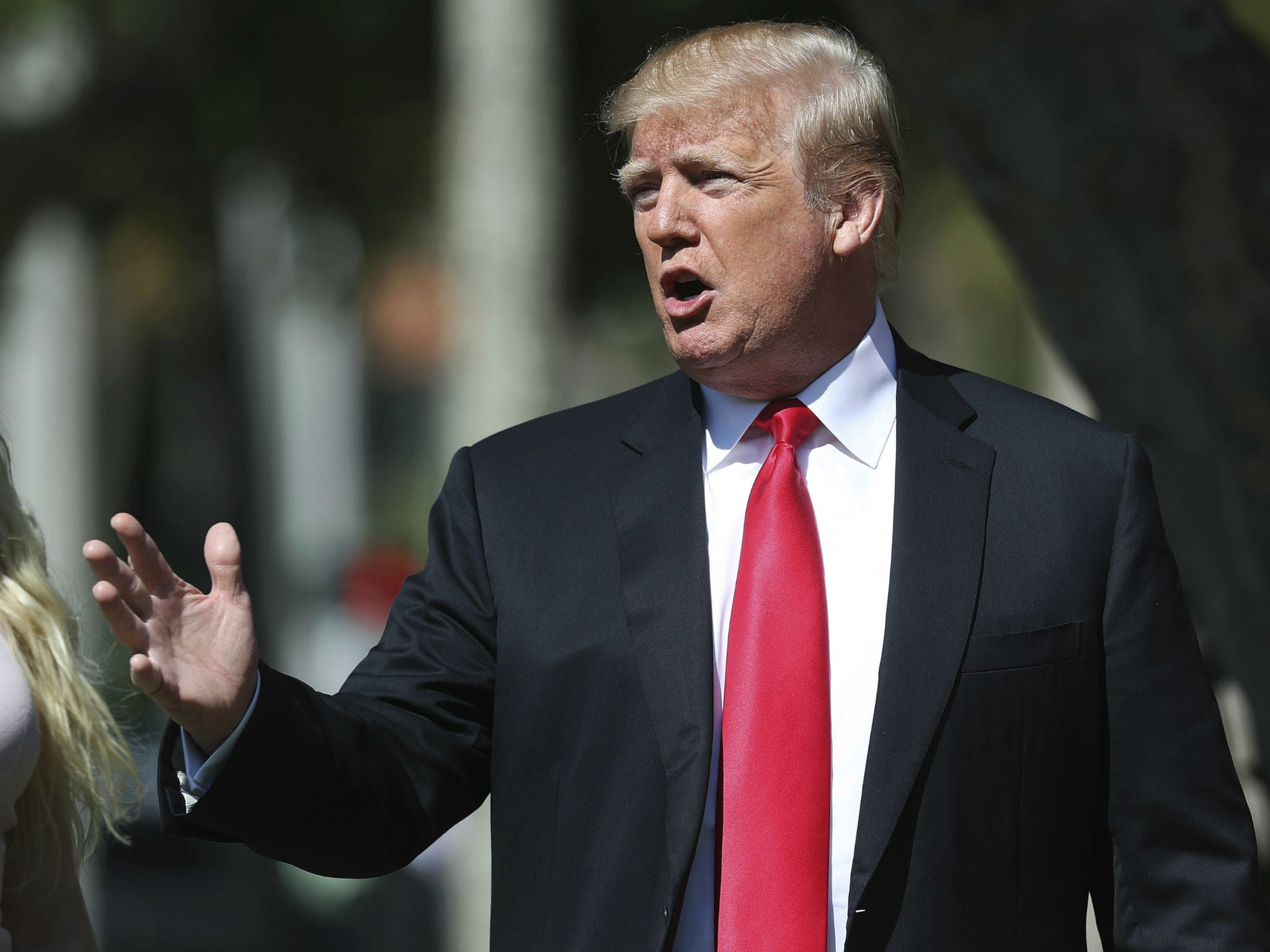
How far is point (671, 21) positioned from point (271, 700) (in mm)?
7395

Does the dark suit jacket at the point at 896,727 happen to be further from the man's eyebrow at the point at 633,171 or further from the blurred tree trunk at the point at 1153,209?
the blurred tree trunk at the point at 1153,209

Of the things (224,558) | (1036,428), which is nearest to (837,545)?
(1036,428)

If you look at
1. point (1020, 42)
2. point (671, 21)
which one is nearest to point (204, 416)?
point (671, 21)

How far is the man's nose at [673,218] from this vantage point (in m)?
2.79

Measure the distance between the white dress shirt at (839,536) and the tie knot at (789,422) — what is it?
17mm

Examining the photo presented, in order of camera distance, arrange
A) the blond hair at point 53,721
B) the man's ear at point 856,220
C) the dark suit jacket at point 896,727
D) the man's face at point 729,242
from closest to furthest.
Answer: the dark suit jacket at point 896,727
the man's face at point 729,242
the man's ear at point 856,220
the blond hair at point 53,721

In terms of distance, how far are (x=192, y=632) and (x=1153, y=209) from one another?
7.79 ft

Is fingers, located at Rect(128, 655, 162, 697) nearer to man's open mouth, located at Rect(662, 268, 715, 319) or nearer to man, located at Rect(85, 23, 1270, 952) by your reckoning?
man, located at Rect(85, 23, 1270, 952)

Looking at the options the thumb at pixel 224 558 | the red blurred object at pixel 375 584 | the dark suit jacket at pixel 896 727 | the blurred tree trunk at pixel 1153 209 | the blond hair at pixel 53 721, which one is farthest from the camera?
the red blurred object at pixel 375 584

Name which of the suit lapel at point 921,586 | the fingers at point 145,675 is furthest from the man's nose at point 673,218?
the fingers at point 145,675

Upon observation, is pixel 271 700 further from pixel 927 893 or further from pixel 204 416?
pixel 204 416

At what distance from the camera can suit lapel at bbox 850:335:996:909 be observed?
2.57m

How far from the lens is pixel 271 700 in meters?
2.53

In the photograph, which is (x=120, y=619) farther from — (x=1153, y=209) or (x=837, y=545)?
(x=1153, y=209)
